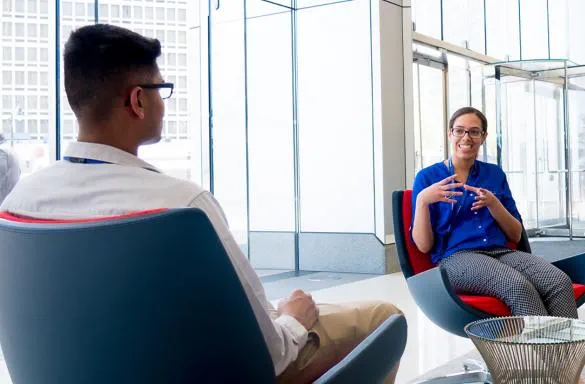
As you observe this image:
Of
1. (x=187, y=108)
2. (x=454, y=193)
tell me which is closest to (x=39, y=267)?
(x=454, y=193)

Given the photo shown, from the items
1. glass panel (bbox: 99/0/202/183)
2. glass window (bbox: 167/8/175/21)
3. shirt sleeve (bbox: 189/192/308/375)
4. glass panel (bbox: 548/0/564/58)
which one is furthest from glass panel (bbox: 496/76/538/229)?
shirt sleeve (bbox: 189/192/308/375)

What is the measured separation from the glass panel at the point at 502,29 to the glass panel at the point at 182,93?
5.35m

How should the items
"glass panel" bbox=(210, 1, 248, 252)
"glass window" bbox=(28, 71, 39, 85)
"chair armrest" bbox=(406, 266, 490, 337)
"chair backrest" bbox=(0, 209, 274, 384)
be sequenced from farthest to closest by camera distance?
"glass panel" bbox=(210, 1, 248, 252)
"glass window" bbox=(28, 71, 39, 85)
"chair armrest" bbox=(406, 266, 490, 337)
"chair backrest" bbox=(0, 209, 274, 384)

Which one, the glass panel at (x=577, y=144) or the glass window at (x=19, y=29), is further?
the glass panel at (x=577, y=144)

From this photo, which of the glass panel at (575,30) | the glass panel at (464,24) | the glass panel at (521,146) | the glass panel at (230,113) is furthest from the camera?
the glass panel at (575,30)

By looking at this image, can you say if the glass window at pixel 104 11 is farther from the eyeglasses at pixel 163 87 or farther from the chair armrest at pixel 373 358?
the chair armrest at pixel 373 358

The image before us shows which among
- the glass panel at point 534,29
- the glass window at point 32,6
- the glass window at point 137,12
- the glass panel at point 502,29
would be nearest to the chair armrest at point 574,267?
the glass window at point 32,6

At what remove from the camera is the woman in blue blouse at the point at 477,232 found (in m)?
2.51

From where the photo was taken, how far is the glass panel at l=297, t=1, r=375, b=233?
673 cm

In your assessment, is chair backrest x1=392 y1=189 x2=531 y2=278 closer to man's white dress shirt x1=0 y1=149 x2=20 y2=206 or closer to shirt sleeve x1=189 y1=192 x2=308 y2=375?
shirt sleeve x1=189 y1=192 x2=308 y2=375

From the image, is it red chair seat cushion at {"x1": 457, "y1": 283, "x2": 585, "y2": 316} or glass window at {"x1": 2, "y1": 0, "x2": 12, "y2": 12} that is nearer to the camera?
red chair seat cushion at {"x1": 457, "y1": 283, "x2": 585, "y2": 316}

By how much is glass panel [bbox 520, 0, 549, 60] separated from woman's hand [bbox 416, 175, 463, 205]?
358 inches

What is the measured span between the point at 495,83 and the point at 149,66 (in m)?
8.75

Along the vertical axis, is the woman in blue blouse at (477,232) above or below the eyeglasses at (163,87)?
below
